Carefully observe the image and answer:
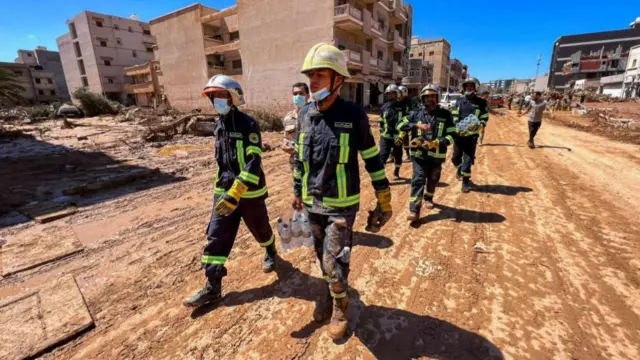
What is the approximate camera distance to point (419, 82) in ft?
125

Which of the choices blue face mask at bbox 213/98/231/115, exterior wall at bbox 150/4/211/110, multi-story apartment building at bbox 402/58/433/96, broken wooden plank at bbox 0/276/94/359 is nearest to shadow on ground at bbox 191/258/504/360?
broken wooden plank at bbox 0/276/94/359

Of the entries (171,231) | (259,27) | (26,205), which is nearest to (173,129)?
(26,205)

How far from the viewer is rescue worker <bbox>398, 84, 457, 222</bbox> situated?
423 cm

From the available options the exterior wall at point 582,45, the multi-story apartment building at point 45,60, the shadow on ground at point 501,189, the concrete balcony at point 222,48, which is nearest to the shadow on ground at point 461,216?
the shadow on ground at point 501,189

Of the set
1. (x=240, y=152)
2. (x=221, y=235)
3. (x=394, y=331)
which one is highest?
(x=240, y=152)

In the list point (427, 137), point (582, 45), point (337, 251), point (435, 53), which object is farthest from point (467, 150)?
point (582, 45)

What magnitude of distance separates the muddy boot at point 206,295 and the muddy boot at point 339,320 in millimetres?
1188

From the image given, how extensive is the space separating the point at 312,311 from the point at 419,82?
4040 cm

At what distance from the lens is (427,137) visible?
168 inches

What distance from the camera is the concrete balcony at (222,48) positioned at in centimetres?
2689

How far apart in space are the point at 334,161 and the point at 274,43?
81.4 ft

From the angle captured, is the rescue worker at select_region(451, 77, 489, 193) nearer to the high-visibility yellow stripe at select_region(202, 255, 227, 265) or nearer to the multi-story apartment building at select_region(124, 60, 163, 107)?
the high-visibility yellow stripe at select_region(202, 255, 227, 265)

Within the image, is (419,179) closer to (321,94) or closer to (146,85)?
(321,94)

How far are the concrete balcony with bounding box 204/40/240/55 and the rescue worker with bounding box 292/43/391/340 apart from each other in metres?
28.3
